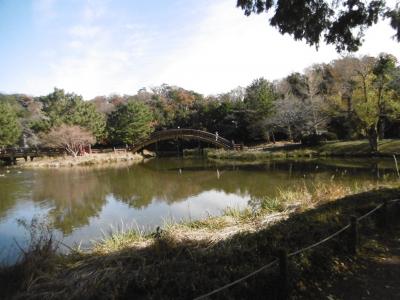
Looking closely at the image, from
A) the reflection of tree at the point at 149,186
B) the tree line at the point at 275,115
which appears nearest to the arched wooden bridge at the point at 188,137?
the tree line at the point at 275,115

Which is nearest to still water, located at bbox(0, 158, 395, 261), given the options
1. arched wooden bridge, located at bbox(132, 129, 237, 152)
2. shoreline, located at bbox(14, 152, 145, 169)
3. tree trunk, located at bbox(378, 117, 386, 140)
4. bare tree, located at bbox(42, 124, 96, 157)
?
tree trunk, located at bbox(378, 117, 386, 140)

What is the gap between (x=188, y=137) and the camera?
36.0 m

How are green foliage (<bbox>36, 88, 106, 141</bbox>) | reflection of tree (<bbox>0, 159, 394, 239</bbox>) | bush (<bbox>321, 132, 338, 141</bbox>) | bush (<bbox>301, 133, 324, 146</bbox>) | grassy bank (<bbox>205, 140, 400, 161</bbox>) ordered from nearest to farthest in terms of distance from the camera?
reflection of tree (<bbox>0, 159, 394, 239</bbox>)
grassy bank (<bbox>205, 140, 400, 161</bbox>)
bush (<bbox>301, 133, 324, 146</bbox>)
bush (<bbox>321, 132, 338, 141</bbox>)
green foliage (<bbox>36, 88, 106, 141</bbox>)

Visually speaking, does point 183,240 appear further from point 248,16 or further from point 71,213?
point 71,213

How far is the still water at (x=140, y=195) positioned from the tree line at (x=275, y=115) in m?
5.19

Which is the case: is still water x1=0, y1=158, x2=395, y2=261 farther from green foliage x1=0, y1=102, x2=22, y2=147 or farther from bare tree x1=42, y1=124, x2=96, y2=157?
green foliage x1=0, y1=102, x2=22, y2=147

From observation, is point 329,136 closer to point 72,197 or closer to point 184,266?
point 72,197

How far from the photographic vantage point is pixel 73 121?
1454 inches

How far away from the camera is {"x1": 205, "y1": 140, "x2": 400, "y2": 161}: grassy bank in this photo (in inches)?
838

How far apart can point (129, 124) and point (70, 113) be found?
650 cm

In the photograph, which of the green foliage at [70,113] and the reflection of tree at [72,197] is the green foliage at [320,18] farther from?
the green foliage at [70,113]

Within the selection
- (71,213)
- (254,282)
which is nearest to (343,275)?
(254,282)

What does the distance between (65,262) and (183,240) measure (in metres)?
1.87

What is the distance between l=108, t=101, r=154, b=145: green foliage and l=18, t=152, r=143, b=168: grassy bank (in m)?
3.80
